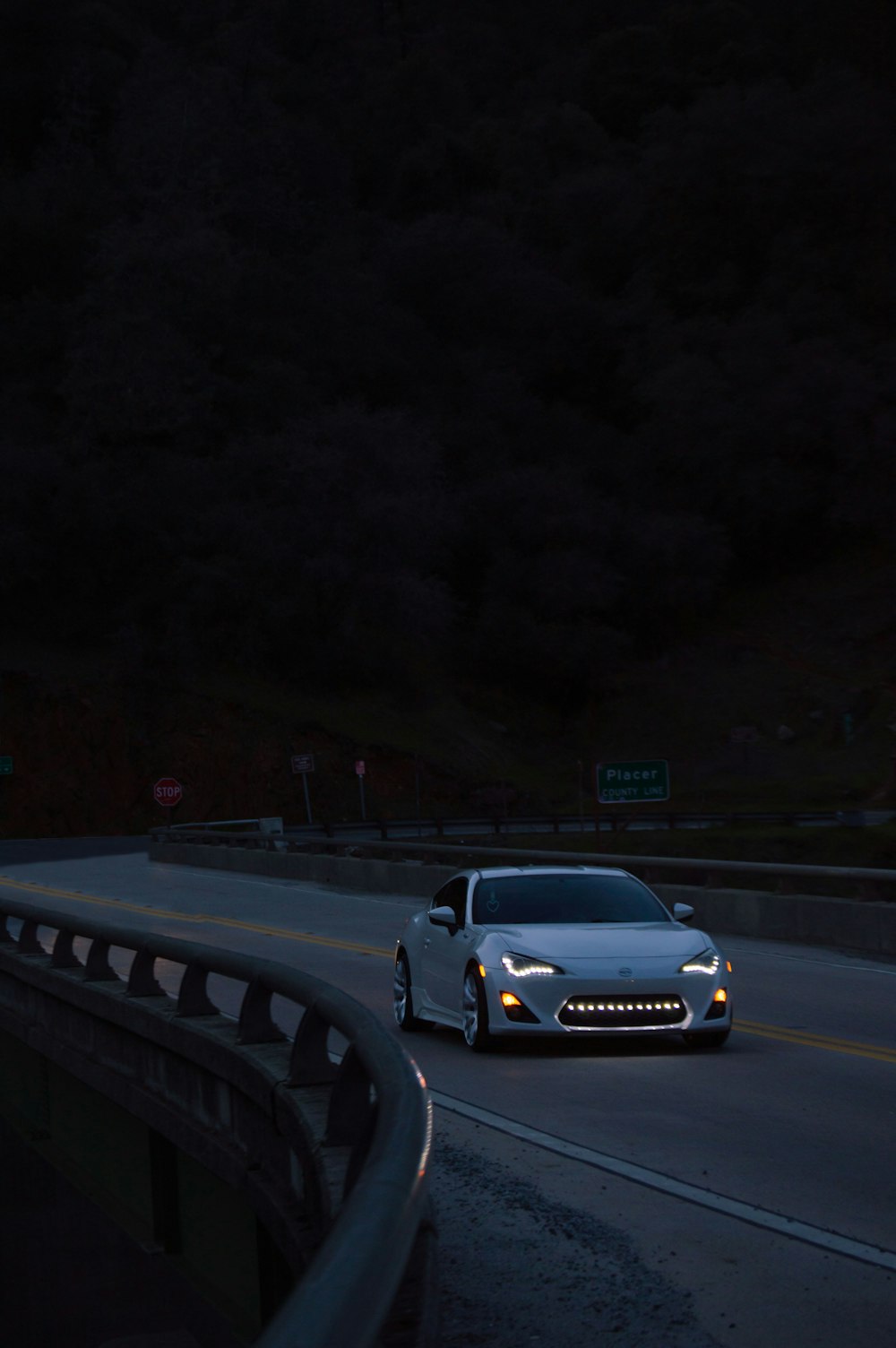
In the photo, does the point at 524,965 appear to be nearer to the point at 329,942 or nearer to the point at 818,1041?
the point at 818,1041

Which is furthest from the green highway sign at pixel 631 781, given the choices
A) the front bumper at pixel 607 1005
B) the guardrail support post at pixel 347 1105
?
the guardrail support post at pixel 347 1105

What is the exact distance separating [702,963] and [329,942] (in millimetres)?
11465

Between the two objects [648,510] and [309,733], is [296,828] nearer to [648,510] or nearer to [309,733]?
[309,733]

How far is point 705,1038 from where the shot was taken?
12406 millimetres

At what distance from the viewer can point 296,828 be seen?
6012cm

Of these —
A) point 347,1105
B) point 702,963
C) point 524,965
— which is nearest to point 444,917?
point 524,965

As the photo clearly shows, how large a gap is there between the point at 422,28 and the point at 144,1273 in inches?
5436

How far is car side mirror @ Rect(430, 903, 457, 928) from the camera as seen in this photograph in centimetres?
1315

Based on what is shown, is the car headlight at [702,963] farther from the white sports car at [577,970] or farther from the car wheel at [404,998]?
the car wheel at [404,998]

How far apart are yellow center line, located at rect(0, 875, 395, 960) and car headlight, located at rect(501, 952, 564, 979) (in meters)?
8.81

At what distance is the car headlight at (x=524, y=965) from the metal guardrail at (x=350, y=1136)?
219cm

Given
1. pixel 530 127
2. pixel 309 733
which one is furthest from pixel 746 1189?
pixel 530 127

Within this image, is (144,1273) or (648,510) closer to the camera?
(144,1273)

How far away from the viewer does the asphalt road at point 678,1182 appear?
573 centimetres
